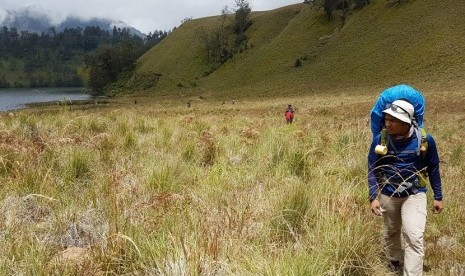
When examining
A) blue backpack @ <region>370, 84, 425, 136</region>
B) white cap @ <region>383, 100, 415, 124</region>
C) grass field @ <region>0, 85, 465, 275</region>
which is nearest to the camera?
grass field @ <region>0, 85, 465, 275</region>

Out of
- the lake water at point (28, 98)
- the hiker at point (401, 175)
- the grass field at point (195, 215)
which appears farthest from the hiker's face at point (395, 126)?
the lake water at point (28, 98)

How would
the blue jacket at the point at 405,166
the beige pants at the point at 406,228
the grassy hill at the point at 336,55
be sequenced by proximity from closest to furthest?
the beige pants at the point at 406,228
the blue jacket at the point at 405,166
the grassy hill at the point at 336,55

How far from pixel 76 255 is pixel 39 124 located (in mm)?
7337

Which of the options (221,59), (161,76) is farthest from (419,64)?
(161,76)

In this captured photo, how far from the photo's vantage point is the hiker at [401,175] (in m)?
3.67

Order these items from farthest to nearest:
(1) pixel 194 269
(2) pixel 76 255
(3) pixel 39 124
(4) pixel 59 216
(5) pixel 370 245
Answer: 1. (3) pixel 39 124
2. (4) pixel 59 216
3. (5) pixel 370 245
4. (2) pixel 76 255
5. (1) pixel 194 269

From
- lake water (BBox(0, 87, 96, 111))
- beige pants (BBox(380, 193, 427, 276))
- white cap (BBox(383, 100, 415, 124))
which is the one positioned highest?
white cap (BBox(383, 100, 415, 124))

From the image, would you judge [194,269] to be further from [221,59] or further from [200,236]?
[221,59]

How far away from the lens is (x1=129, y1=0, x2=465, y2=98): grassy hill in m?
57.2

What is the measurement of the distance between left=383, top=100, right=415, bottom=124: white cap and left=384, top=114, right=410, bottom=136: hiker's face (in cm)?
6

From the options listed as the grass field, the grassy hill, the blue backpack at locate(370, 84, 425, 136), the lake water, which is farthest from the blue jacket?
the grassy hill

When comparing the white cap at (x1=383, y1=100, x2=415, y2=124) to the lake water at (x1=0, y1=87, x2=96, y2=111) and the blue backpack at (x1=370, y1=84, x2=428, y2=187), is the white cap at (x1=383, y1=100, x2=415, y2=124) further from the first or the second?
the lake water at (x1=0, y1=87, x2=96, y2=111)

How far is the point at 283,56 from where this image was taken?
87562 millimetres

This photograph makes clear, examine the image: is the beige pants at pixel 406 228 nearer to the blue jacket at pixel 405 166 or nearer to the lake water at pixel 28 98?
the blue jacket at pixel 405 166
